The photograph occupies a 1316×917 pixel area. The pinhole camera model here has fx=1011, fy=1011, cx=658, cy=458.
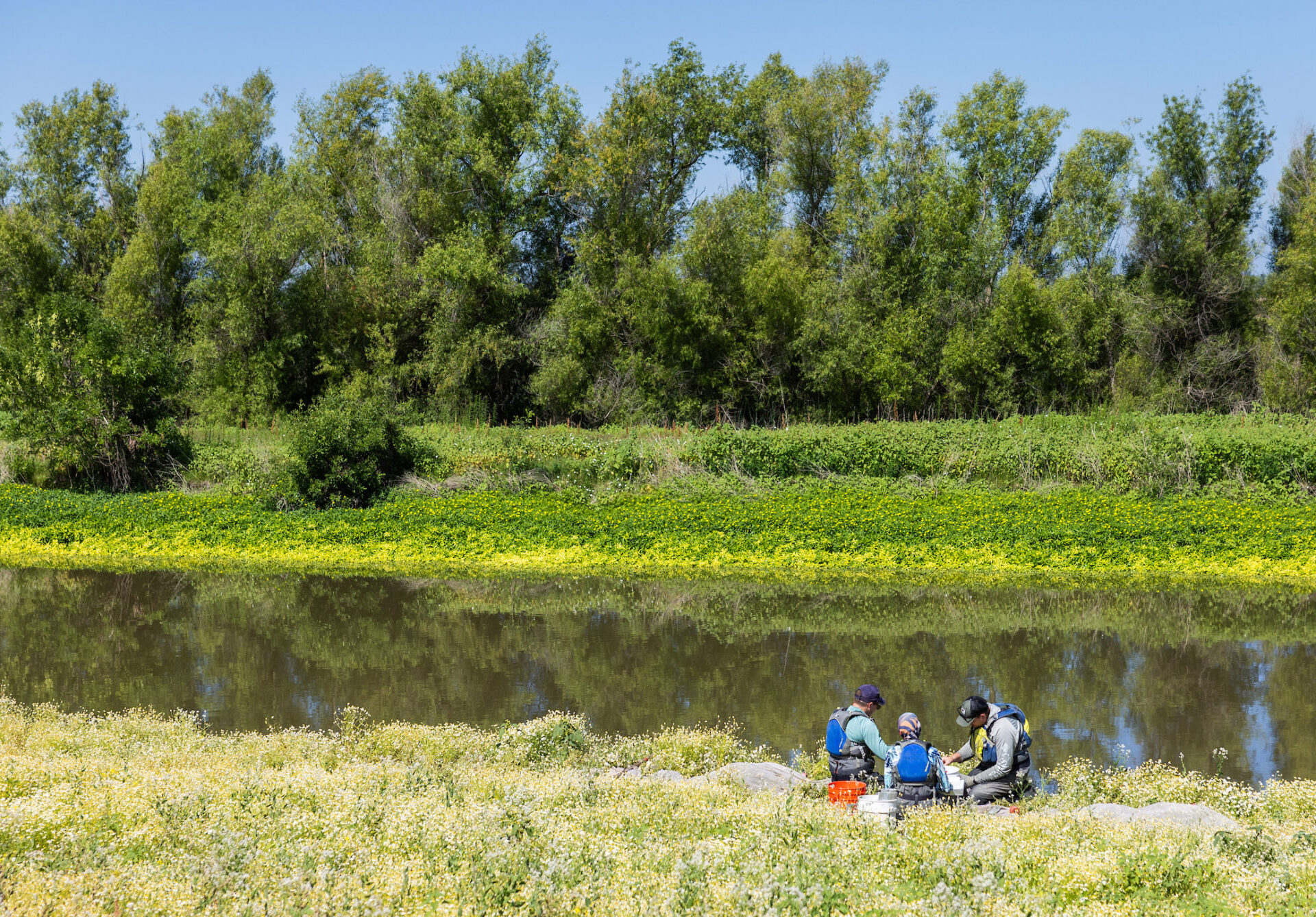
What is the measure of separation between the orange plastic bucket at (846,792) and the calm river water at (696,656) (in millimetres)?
2184

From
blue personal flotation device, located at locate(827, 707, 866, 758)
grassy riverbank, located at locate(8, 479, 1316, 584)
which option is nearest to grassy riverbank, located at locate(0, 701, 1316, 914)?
blue personal flotation device, located at locate(827, 707, 866, 758)

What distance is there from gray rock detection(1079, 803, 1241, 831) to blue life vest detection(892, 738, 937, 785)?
4.17ft

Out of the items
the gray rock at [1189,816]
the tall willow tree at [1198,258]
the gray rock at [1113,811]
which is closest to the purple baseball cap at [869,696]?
the gray rock at [1113,811]

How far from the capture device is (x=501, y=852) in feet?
21.2

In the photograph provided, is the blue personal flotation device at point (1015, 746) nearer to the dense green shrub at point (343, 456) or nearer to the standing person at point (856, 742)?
the standing person at point (856, 742)

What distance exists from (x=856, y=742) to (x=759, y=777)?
0.99 metres

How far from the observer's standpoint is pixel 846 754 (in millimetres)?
9586

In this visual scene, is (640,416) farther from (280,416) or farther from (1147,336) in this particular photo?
(1147,336)

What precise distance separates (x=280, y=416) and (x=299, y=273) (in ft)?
23.2

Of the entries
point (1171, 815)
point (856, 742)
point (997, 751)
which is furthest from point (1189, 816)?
point (856, 742)

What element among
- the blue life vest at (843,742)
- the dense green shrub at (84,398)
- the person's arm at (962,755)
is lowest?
the person's arm at (962,755)

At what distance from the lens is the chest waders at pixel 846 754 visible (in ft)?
31.1

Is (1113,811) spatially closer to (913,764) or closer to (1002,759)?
(1002,759)

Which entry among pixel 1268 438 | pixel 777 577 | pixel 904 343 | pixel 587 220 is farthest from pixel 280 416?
pixel 1268 438
